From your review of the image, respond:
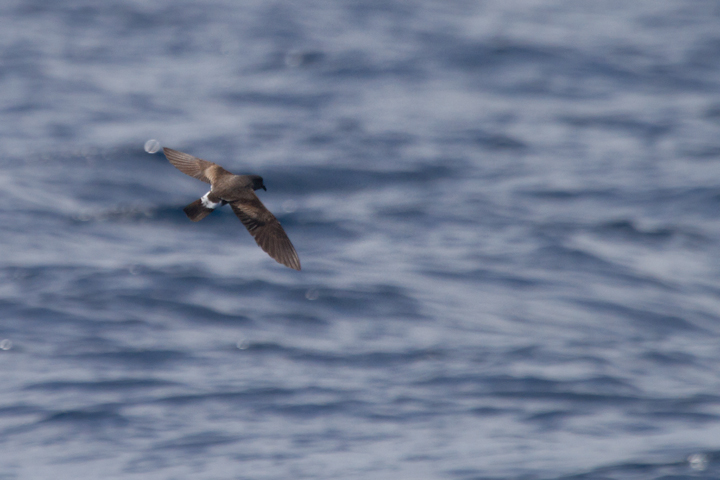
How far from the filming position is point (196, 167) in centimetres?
685

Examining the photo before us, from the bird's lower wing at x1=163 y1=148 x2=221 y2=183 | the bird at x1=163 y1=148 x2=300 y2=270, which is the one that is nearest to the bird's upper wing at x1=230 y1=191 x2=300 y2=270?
the bird at x1=163 y1=148 x2=300 y2=270

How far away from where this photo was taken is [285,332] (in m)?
10.9

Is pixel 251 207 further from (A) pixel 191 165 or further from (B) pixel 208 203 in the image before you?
(A) pixel 191 165

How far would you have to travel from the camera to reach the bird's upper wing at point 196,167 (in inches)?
262

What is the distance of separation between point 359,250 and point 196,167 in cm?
636

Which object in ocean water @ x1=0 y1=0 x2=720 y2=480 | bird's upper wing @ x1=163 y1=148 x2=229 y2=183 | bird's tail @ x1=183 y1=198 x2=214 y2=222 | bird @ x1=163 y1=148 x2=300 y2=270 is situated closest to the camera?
bird's tail @ x1=183 y1=198 x2=214 y2=222

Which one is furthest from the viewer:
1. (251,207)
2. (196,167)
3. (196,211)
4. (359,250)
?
(359,250)

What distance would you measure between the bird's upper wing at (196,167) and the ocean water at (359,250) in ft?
8.32

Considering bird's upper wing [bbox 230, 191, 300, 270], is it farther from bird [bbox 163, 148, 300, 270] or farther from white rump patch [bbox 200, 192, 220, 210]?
white rump patch [bbox 200, 192, 220, 210]

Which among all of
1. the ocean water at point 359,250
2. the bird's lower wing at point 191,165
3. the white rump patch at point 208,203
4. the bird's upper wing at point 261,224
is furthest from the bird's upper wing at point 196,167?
the ocean water at point 359,250

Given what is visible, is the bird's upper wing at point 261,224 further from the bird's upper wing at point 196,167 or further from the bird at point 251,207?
the bird's upper wing at point 196,167

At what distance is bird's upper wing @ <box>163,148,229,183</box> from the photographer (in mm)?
6666

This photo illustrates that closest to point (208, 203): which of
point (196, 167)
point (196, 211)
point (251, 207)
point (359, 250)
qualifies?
point (196, 211)

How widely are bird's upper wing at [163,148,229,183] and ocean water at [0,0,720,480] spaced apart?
2.54m
